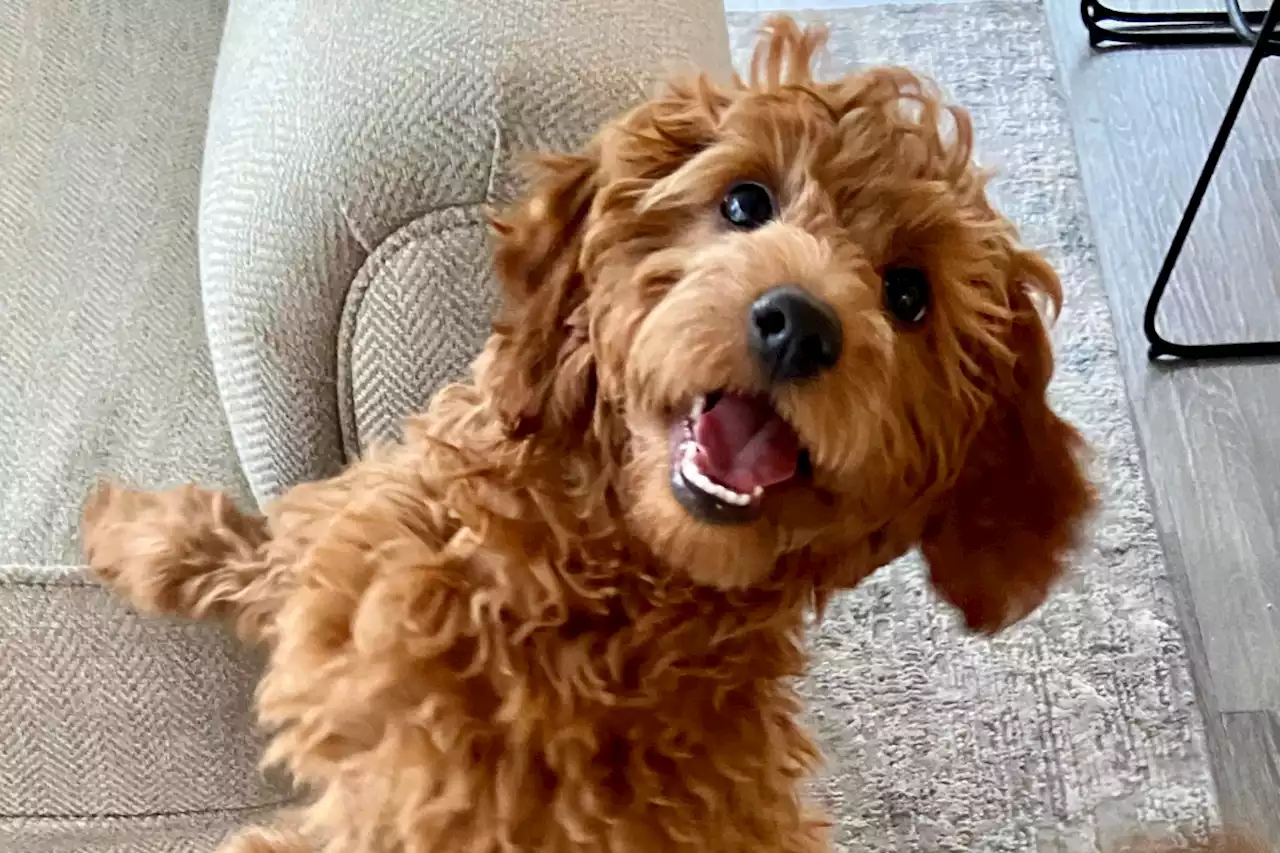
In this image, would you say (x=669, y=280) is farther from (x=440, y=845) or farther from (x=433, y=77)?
(x=440, y=845)

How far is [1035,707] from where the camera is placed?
1925 mm

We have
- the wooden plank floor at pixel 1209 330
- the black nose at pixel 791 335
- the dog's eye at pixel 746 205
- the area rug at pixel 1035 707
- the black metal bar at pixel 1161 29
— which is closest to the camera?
the black nose at pixel 791 335

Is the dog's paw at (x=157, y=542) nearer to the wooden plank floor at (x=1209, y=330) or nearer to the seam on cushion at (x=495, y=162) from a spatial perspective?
the seam on cushion at (x=495, y=162)

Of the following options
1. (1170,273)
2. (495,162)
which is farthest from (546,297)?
(1170,273)

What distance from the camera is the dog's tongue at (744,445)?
3.08 feet

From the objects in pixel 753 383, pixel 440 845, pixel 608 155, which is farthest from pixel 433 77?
pixel 440 845

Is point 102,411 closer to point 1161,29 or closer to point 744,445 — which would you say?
point 744,445

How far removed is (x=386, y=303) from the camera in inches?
43.2

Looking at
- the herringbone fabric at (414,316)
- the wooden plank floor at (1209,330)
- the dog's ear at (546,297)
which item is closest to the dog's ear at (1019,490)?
the dog's ear at (546,297)

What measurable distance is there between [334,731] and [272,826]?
0.57 feet

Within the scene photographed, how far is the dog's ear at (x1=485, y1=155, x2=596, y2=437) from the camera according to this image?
100 cm

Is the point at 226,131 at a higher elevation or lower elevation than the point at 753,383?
higher

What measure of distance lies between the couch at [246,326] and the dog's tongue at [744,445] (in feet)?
0.89

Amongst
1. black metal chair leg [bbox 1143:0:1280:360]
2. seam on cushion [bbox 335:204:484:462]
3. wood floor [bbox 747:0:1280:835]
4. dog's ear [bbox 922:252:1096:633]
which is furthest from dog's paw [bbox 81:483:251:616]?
black metal chair leg [bbox 1143:0:1280:360]
